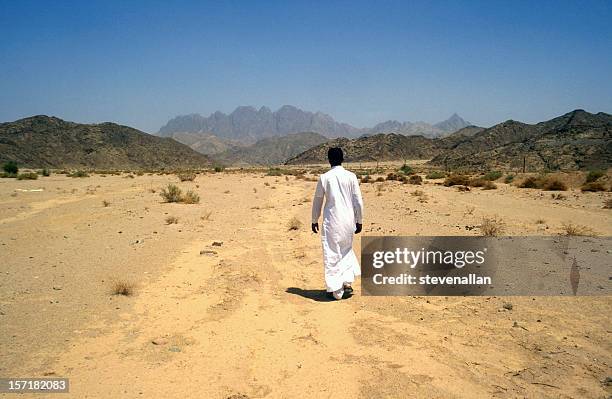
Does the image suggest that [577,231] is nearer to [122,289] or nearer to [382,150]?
[122,289]

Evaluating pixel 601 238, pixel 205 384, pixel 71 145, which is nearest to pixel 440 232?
pixel 601 238

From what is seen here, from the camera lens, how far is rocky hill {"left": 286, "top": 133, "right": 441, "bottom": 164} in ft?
329

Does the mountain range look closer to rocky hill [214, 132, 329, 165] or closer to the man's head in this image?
the man's head

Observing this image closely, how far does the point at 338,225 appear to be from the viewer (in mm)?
6055

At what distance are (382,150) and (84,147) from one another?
6450 centimetres

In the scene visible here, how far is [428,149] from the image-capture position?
104375mm

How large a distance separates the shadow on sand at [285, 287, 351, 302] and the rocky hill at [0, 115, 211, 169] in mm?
82498

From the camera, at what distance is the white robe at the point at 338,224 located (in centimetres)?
605

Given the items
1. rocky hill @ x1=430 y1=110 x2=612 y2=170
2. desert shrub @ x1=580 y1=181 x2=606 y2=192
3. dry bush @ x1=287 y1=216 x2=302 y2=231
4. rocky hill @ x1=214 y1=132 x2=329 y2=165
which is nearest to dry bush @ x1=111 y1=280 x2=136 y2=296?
dry bush @ x1=287 y1=216 x2=302 y2=231

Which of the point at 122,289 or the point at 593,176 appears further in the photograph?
the point at 593,176

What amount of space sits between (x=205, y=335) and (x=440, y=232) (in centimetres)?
709

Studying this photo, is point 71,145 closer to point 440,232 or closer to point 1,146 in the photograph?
point 1,146

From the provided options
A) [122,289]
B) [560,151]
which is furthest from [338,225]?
[560,151]

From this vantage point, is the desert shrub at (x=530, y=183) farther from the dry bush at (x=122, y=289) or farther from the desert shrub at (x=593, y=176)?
the dry bush at (x=122, y=289)
